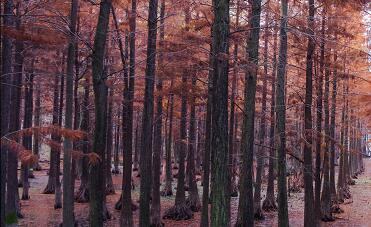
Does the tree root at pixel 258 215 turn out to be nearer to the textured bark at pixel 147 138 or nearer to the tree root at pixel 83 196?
the tree root at pixel 83 196

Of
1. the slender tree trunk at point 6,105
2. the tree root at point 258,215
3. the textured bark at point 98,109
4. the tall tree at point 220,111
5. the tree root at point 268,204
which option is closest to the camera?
the slender tree trunk at point 6,105

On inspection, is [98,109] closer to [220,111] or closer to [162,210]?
[220,111]

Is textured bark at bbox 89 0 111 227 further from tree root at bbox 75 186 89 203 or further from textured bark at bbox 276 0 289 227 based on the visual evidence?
tree root at bbox 75 186 89 203

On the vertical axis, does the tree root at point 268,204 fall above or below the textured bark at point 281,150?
below

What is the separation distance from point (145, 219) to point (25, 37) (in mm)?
7778

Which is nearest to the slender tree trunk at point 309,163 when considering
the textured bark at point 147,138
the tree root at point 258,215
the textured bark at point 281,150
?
the textured bark at point 281,150

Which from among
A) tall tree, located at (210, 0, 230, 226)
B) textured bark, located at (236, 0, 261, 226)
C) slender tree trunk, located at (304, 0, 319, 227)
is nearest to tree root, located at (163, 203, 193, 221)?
slender tree trunk, located at (304, 0, 319, 227)

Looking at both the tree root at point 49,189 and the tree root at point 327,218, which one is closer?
the tree root at point 327,218

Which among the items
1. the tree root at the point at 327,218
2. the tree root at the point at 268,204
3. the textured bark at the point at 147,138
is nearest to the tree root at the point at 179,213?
the tree root at the point at 268,204

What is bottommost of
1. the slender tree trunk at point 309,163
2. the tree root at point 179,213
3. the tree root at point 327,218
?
the tree root at point 327,218

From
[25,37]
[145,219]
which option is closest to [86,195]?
[145,219]

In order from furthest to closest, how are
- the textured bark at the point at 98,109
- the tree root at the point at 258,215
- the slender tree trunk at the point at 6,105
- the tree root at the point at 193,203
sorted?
the tree root at the point at 193,203, the tree root at the point at 258,215, the textured bark at the point at 98,109, the slender tree trunk at the point at 6,105

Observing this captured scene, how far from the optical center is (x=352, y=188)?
3631cm

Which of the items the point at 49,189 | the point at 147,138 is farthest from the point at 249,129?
the point at 49,189
